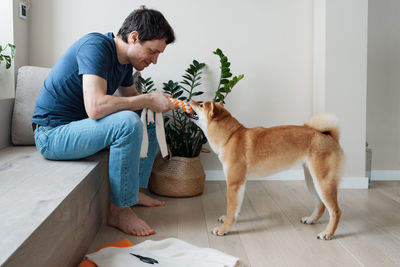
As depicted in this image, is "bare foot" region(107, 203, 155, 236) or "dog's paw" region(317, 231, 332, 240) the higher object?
"bare foot" region(107, 203, 155, 236)

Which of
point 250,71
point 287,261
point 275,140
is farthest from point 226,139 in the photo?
point 250,71

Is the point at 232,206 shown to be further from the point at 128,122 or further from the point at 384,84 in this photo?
the point at 384,84

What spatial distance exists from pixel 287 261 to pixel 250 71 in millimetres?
1845

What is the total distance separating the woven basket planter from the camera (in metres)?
2.59

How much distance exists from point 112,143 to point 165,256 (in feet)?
1.87

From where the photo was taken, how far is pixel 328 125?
197cm

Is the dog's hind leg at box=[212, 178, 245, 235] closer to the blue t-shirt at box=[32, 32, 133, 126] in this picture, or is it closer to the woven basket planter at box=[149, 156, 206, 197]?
the woven basket planter at box=[149, 156, 206, 197]

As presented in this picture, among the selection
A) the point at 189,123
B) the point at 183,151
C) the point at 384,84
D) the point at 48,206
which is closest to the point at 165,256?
the point at 48,206

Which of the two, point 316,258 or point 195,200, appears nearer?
point 316,258

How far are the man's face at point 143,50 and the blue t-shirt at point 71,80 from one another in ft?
0.29

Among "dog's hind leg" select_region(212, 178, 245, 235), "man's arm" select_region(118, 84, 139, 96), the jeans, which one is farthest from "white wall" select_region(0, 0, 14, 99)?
"dog's hind leg" select_region(212, 178, 245, 235)

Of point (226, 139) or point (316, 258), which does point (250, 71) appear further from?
point (316, 258)

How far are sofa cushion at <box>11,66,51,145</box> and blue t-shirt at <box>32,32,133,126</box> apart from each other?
529mm

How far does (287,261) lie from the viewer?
1600 mm
